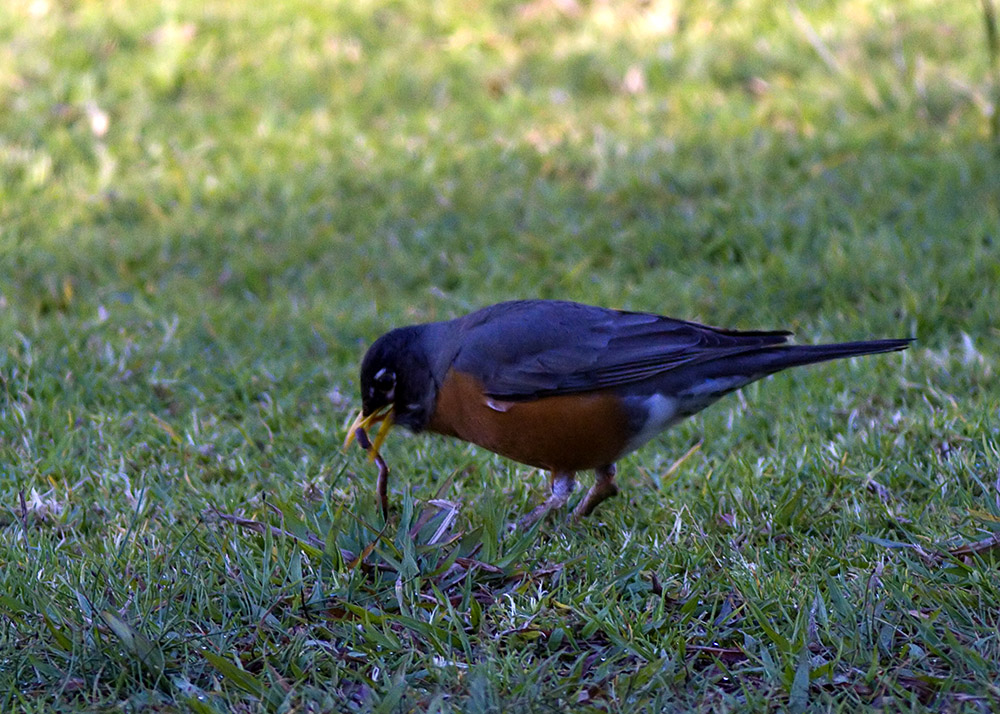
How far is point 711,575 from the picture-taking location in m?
3.60

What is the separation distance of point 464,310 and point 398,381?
1658 mm

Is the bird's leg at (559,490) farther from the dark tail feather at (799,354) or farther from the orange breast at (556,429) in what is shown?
the dark tail feather at (799,354)

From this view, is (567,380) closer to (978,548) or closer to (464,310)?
(978,548)

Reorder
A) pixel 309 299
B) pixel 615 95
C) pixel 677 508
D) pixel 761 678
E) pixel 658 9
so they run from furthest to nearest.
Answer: pixel 658 9, pixel 615 95, pixel 309 299, pixel 677 508, pixel 761 678

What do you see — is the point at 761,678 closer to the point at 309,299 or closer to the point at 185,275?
the point at 309,299

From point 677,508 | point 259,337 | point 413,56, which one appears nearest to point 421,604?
point 677,508

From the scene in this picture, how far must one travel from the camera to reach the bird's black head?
4.54m

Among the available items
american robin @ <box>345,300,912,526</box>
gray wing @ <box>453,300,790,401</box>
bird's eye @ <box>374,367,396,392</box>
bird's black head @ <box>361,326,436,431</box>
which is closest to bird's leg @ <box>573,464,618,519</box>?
american robin @ <box>345,300,912,526</box>

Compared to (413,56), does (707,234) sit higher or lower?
lower

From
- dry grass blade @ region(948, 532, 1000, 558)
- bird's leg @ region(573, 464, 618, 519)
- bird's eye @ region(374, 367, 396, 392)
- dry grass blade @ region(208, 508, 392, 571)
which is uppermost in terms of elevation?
bird's eye @ region(374, 367, 396, 392)

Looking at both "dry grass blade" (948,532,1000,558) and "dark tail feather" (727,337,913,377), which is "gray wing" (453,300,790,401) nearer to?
"dark tail feather" (727,337,913,377)

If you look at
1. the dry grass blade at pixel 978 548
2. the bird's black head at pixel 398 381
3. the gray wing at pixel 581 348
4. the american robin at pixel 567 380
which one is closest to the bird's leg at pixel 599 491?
the american robin at pixel 567 380

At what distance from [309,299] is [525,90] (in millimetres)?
2957

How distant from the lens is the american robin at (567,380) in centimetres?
424
